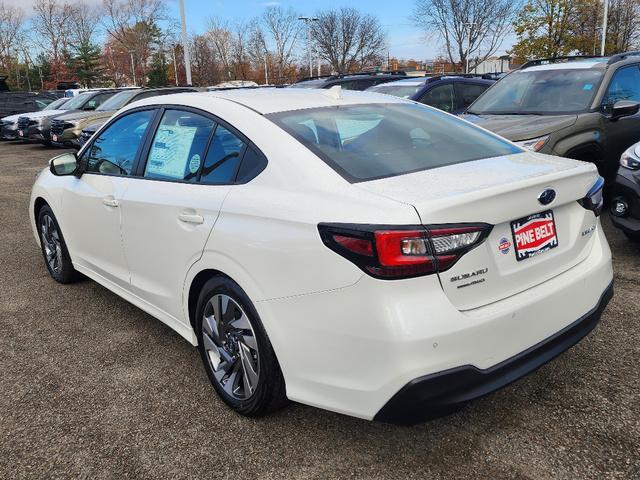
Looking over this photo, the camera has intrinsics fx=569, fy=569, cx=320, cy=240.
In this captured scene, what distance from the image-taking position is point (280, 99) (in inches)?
123

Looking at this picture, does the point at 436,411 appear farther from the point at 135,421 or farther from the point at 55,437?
the point at 55,437

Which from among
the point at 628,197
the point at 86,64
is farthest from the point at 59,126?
the point at 86,64

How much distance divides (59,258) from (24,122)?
15.2 m

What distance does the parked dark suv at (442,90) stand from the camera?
29.6ft

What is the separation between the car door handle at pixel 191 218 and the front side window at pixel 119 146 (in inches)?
32.9

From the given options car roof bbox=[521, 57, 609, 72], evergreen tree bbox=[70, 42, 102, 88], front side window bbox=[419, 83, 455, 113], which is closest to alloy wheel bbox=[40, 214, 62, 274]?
car roof bbox=[521, 57, 609, 72]

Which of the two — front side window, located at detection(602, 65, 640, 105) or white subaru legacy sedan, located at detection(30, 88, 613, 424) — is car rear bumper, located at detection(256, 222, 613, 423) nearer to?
white subaru legacy sedan, located at detection(30, 88, 613, 424)

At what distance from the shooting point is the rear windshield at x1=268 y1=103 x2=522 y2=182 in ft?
8.28

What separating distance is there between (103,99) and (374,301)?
1636 cm

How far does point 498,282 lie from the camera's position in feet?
7.29

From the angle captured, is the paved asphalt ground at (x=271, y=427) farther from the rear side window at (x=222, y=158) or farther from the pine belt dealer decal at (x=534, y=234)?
the rear side window at (x=222, y=158)

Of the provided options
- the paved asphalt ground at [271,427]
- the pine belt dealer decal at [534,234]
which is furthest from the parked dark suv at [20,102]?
the pine belt dealer decal at [534,234]

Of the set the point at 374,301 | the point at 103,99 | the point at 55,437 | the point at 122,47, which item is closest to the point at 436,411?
the point at 374,301

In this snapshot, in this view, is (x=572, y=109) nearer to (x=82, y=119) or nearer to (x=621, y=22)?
(x=82, y=119)
